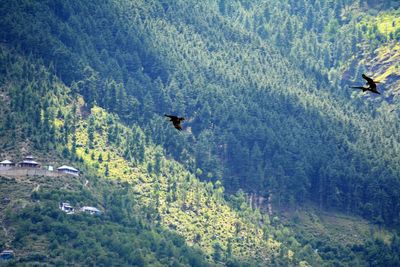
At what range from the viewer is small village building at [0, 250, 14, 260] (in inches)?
6063

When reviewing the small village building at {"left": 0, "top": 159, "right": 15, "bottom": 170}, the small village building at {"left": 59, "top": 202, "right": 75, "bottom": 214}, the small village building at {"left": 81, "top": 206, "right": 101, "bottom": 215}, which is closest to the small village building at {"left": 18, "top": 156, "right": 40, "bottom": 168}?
the small village building at {"left": 0, "top": 159, "right": 15, "bottom": 170}

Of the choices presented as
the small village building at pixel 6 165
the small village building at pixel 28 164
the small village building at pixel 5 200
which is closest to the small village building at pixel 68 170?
the small village building at pixel 28 164

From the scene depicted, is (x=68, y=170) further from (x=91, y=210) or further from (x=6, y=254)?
(x=6, y=254)

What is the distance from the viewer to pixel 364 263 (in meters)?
179

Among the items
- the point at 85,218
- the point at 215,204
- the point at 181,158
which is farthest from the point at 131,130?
the point at 85,218

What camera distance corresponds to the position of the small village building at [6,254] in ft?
505

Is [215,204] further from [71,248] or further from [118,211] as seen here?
[71,248]

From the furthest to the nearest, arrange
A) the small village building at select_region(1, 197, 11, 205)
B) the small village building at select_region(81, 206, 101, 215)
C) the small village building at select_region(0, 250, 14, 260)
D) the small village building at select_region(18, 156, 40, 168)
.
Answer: the small village building at select_region(18, 156, 40, 168)
the small village building at select_region(81, 206, 101, 215)
the small village building at select_region(1, 197, 11, 205)
the small village building at select_region(0, 250, 14, 260)

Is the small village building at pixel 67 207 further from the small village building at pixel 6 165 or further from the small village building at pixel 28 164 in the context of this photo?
the small village building at pixel 6 165

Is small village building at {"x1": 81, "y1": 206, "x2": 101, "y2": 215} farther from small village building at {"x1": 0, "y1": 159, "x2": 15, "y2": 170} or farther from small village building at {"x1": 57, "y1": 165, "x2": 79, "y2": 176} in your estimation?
small village building at {"x1": 0, "y1": 159, "x2": 15, "y2": 170}

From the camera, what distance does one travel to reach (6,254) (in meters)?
155

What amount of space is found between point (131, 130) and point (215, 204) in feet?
73.4

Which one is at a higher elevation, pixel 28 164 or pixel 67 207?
pixel 28 164

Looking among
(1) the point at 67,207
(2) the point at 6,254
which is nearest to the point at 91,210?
(1) the point at 67,207
